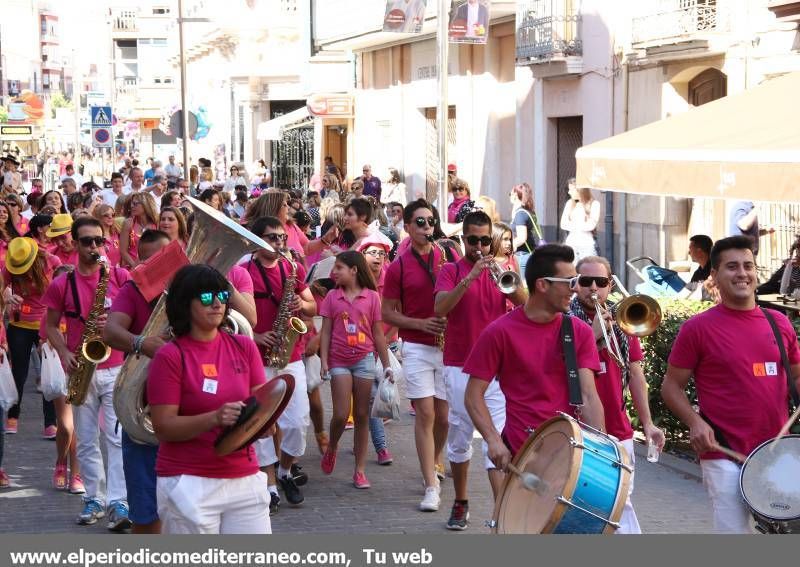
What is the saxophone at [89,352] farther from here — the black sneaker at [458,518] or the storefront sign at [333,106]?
the storefront sign at [333,106]

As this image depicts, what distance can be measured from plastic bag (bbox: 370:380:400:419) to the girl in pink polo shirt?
77 millimetres

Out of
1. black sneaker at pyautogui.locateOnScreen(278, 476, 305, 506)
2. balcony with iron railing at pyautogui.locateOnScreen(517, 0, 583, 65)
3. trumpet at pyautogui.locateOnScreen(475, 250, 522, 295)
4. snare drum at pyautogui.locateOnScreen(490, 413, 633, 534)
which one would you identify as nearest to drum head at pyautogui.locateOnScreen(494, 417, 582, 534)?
snare drum at pyautogui.locateOnScreen(490, 413, 633, 534)

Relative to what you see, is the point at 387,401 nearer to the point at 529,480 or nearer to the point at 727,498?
the point at 727,498

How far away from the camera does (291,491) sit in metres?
9.17

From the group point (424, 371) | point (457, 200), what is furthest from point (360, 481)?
point (457, 200)

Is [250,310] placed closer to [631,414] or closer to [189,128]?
→ [631,414]

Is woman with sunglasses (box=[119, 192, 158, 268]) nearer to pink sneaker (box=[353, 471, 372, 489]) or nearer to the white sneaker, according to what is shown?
pink sneaker (box=[353, 471, 372, 489])

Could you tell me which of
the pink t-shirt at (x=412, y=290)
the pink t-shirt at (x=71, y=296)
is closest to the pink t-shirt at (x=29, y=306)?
the pink t-shirt at (x=71, y=296)

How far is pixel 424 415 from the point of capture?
355 inches

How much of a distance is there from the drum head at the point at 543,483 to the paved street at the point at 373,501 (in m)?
2.73

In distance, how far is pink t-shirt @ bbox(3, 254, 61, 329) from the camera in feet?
36.0

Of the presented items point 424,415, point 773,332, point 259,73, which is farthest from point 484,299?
point 259,73

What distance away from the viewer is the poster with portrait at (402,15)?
23578 millimetres

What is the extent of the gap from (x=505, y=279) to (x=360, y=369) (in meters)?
2.21
